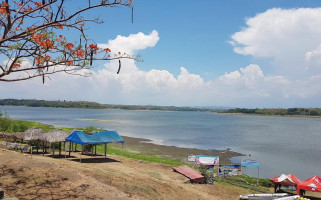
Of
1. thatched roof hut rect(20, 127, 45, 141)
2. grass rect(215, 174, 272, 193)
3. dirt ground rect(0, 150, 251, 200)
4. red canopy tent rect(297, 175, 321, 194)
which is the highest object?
thatched roof hut rect(20, 127, 45, 141)

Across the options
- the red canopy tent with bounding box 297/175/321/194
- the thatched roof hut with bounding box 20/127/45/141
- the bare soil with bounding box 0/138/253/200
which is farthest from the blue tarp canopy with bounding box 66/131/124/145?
the red canopy tent with bounding box 297/175/321/194

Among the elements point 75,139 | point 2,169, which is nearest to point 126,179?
point 2,169

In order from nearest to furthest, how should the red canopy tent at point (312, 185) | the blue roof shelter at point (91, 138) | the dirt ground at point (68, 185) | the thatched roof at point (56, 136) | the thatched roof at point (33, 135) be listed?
the dirt ground at point (68, 185) → the red canopy tent at point (312, 185) → the blue roof shelter at point (91, 138) → the thatched roof at point (56, 136) → the thatched roof at point (33, 135)

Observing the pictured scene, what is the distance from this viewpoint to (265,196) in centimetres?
1817

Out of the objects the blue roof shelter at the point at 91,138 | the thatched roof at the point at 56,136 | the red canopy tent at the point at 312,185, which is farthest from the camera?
the thatched roof at the point at 56,136

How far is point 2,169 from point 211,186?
1399 cm

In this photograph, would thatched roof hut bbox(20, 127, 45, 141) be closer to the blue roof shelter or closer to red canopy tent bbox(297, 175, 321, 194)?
the blue roof shelter

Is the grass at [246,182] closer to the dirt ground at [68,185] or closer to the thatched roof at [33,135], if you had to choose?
the dirt ground at [68,185]

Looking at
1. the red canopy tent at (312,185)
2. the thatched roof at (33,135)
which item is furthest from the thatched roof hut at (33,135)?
the red canopy tent at (312,185)

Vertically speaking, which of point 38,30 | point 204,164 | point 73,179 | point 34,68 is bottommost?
point 204,164

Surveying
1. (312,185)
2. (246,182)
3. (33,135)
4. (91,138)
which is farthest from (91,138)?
(312,185)

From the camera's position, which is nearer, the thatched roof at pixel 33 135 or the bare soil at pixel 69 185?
the bare soil at pixel 69 185

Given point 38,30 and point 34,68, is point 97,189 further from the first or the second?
point 38,30

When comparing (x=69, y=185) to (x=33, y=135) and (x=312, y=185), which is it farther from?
(x=312, y=185)
